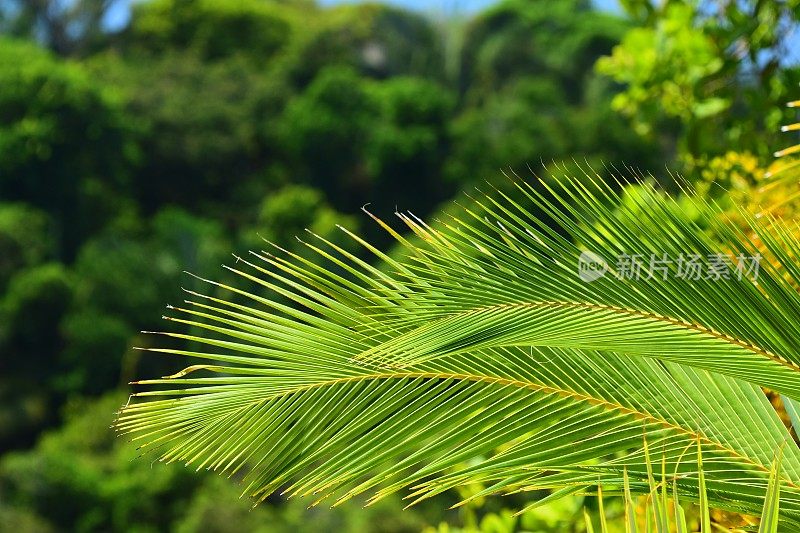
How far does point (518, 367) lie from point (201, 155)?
1564 inches

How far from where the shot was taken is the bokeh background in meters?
21.9

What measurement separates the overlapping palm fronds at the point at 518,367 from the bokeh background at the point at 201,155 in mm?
13859

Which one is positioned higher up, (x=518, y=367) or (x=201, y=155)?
(x=201, y=155)

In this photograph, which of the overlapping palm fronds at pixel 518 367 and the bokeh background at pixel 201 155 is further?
the bokeh background at pixel 201 155

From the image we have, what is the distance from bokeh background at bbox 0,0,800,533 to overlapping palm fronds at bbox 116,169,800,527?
13859mm

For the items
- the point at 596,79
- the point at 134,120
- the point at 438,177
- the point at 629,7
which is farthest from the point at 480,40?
the point at 629,7

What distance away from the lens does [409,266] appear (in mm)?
1739

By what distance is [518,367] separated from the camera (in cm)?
178

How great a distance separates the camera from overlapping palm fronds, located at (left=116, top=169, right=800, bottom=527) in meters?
1.58

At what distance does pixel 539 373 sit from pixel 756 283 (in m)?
0.37

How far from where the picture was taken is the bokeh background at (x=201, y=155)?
2191 centimetres

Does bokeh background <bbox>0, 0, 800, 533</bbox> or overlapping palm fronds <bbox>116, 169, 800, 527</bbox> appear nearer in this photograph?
overlapping palm fronds <bbox>116, 169, 800, 527</bbox>

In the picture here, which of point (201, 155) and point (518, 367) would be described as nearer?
point (518, 367)

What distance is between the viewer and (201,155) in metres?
40.6
